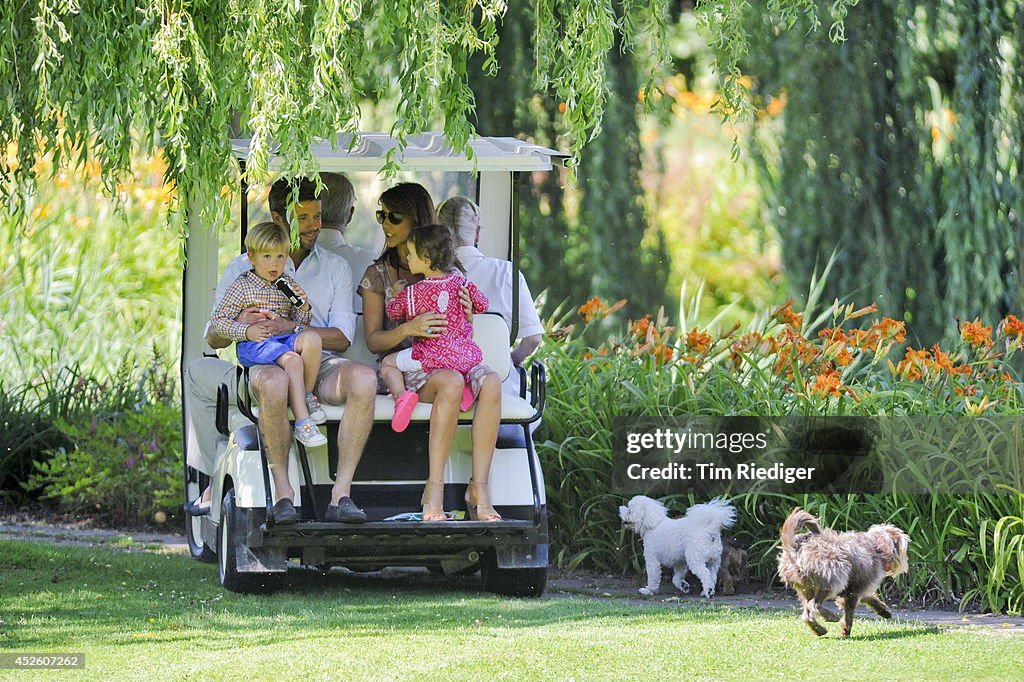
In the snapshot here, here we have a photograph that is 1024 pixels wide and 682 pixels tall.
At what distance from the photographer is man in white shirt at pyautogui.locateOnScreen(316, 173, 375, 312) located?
235 inches

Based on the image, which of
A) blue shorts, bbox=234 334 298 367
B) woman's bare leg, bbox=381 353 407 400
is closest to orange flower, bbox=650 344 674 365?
woman's bare leg, bbox=381 353 407 400

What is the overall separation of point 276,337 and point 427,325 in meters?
0.54

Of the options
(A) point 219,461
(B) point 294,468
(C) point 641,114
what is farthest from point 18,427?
(C) point 641,114

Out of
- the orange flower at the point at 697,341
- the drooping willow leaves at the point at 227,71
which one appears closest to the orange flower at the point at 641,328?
the orange flower at the point at 697,341

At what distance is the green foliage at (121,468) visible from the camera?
24.5 feet

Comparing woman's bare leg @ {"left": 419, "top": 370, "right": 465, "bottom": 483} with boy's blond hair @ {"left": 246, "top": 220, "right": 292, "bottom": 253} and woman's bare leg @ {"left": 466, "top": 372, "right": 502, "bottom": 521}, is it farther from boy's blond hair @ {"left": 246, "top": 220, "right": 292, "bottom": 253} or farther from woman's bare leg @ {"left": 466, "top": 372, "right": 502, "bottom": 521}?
boy's blond hair @ {"left": 246, "top": 220, "right": 292, "bottom": 253}

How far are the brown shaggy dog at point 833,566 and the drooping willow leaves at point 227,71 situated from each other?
4.70 ft

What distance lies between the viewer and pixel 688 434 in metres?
6.27

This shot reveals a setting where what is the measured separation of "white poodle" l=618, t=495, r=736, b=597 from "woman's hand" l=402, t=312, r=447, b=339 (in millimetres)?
1024

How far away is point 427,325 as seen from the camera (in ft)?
17.5

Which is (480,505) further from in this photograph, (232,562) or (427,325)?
(232,562)

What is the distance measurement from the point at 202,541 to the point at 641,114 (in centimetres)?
484

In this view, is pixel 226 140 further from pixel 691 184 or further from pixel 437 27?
pixel 691 184

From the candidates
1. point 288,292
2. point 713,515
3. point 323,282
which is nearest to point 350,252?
point 323,282
